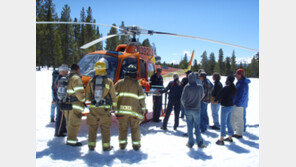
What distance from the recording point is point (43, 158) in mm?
3693

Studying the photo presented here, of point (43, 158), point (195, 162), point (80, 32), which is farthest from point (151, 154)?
point (80, 32)

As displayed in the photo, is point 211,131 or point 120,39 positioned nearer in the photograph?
point 211,131

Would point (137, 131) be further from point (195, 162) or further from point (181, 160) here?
point (195, 162)

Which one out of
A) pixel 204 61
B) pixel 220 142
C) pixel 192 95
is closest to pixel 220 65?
pixel 204 61

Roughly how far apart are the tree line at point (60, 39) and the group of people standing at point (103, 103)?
81.8ft

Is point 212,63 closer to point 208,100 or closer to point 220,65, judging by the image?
point 220,65

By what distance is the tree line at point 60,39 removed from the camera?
107 ft

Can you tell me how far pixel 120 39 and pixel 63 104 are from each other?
52.5 metres

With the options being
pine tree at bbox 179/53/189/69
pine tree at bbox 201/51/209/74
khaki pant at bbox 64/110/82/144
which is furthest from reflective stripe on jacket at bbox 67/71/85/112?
pine tree at bbox 201/51/209/74

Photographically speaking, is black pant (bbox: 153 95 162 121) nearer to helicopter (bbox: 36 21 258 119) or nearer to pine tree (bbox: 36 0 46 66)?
helicopter (bbox: 36 21 258 119)

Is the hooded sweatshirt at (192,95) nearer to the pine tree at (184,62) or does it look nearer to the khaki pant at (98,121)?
the khaki pant at (98,121)

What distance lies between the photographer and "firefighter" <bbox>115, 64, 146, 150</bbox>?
13.7 feet

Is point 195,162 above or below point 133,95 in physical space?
below

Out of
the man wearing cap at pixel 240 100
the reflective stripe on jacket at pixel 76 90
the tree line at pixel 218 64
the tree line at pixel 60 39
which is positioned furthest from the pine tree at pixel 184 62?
the reflective stripe on jacket at pixel 76 90
